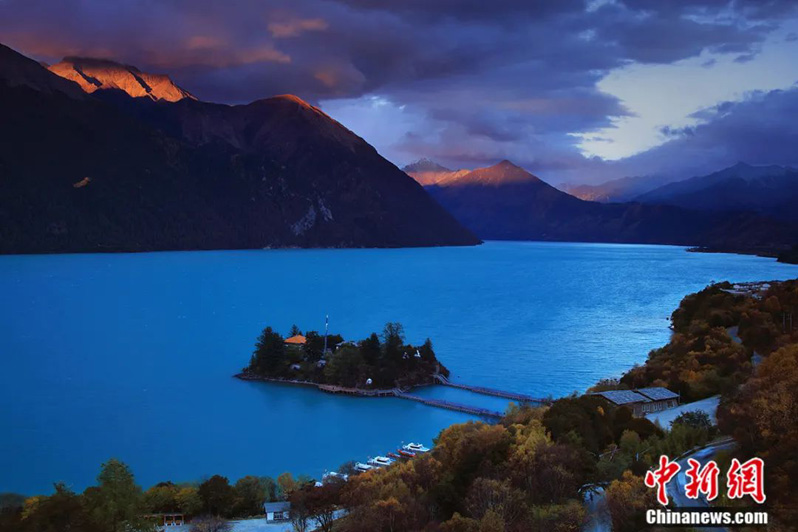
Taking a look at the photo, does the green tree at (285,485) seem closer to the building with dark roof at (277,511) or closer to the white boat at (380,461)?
the building with dark roof at (277,511)

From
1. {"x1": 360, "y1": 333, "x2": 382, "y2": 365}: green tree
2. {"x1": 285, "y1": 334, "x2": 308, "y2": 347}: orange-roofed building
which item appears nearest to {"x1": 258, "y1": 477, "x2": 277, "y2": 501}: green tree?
{"x1": 360, "y1": 333, "x2": 382, "y2": 365}: green tree

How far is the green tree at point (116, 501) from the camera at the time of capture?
48.4 ft

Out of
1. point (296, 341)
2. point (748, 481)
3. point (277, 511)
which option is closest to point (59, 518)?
point (277, 511)

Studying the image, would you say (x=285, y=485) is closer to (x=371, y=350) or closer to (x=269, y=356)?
(x=371, y=350)

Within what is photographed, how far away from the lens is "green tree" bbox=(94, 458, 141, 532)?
48.4ft

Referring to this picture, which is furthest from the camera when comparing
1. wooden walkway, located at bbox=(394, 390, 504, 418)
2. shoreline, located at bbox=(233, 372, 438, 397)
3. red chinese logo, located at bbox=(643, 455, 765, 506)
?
shoreline, located at bbox=(233, 372, 438, 397)

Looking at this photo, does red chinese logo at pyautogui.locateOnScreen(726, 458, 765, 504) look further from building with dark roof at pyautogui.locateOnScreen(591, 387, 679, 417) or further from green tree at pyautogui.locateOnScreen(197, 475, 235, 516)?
green tree at pyautogui.locateOnScreen(197, 475, 235, 516)

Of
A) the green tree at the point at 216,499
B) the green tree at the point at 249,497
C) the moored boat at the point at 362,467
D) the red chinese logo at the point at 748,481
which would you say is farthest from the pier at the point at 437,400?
the red chinese logo at the point at 748,481

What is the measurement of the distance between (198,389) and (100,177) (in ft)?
568

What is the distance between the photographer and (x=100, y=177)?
7525 inches

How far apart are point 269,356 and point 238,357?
6.17m

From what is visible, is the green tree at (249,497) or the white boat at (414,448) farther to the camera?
the white boat at (414,448)

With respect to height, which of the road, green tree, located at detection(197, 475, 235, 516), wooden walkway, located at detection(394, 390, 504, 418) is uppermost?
the road

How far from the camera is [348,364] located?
1533 inches
